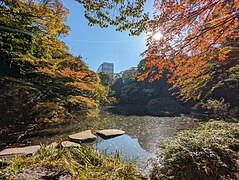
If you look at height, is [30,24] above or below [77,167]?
above

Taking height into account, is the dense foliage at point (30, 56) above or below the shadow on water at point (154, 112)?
above

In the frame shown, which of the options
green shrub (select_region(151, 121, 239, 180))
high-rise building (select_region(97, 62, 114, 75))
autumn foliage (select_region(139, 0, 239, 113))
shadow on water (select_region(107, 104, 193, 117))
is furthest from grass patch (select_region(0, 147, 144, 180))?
high-rise building (select_region(97, 62, 114, 75))

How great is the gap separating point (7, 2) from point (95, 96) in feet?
19.9

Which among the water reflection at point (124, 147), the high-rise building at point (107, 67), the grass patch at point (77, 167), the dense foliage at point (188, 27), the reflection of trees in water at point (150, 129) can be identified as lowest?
the water reflection at point (124, 147)

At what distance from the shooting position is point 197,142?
6.72 ft

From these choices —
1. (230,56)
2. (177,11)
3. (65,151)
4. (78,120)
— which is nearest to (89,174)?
(65,151)

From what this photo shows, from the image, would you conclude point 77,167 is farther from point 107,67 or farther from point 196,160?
point 107,67

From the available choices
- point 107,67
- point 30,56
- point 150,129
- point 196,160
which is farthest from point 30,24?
point 107,67

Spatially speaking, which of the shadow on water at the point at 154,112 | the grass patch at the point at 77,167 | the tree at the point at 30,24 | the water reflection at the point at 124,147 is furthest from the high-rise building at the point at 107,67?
the grass patch at the point at 77,167

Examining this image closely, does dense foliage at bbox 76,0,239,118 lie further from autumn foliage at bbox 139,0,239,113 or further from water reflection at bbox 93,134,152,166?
water reflection at bbox 93,134,152,166

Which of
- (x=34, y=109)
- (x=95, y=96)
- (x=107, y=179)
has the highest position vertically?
(x=95, y=96)

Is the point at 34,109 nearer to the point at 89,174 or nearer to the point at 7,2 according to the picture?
the point at 7,2

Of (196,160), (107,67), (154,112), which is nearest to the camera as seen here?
(196,160)

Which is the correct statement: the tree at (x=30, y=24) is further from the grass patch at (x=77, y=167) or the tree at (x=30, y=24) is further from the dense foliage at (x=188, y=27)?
the grass patch at (x=77, y=167)
